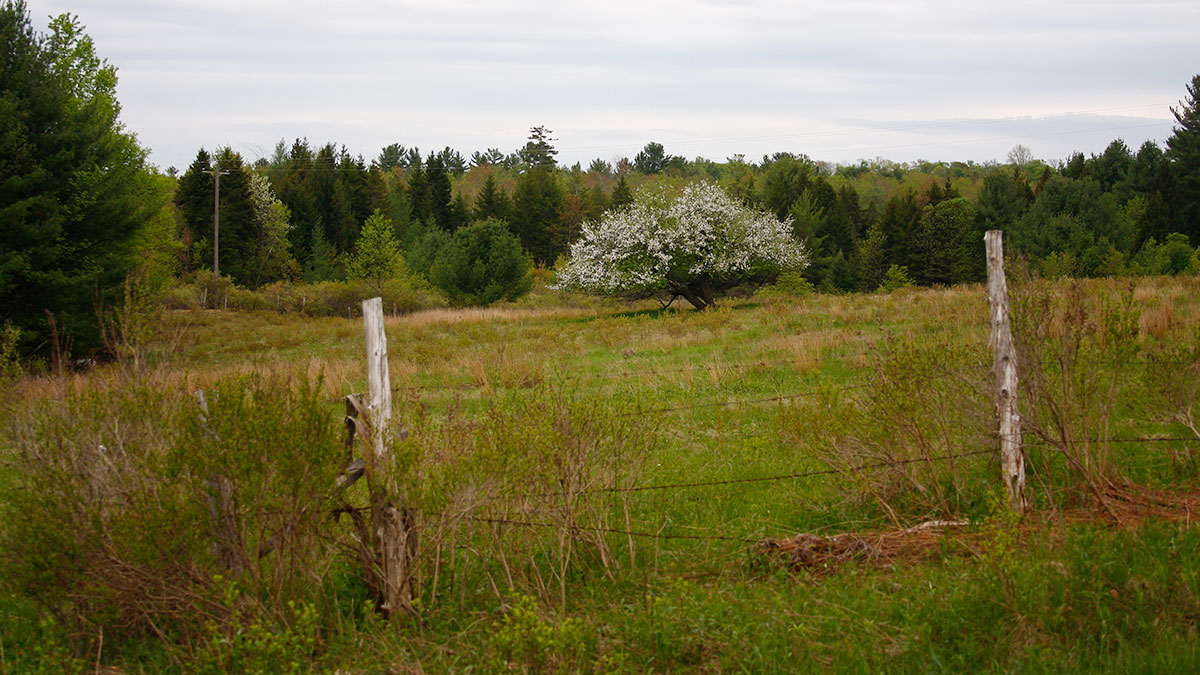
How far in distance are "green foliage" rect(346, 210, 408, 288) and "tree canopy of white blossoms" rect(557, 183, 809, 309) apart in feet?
62.8

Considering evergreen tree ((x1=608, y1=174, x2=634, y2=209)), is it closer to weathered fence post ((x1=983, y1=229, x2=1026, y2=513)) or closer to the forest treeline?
the forest treeline

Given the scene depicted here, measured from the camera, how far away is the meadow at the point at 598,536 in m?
3.77

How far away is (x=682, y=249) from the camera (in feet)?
88.6

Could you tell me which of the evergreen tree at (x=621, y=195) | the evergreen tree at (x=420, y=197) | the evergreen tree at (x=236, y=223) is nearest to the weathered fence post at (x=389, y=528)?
the evergreen tree at (x=236, y=223)

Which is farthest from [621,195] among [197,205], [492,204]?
[197,205]

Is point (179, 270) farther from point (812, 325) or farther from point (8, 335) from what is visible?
point (8, 335)

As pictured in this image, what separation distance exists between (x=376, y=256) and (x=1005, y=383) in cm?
4547

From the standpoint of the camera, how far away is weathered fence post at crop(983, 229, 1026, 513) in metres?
5.22

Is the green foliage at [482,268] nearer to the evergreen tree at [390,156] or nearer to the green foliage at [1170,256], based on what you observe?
the green foliage at [1170,256]

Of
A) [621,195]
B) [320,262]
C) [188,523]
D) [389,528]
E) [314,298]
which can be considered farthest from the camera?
[621,195]

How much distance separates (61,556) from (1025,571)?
15.0 ft

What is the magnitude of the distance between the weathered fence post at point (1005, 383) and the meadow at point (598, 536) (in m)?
0.15

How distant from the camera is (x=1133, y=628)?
12.0ft

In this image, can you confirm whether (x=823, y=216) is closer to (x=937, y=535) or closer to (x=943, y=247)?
(x=943, y=247)
